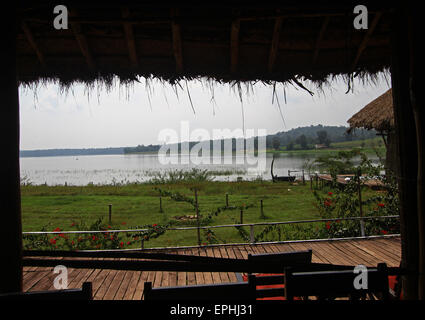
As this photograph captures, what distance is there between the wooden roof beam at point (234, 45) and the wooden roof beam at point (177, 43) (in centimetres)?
39

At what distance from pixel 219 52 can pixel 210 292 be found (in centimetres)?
181

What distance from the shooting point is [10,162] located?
1.55 m

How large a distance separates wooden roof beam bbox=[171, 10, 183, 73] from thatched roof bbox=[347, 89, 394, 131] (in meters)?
6.91

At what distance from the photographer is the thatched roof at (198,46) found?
202cm

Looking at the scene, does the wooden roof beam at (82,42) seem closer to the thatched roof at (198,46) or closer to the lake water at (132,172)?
the thatched roof at (198,46)

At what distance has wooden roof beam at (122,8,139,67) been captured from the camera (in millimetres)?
1995

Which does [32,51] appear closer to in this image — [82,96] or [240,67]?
[82,96]

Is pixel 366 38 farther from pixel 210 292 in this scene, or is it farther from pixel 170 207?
pixel 170 207

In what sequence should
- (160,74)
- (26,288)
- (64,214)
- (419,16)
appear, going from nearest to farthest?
(419,16), (160,74), (26,288), (64,214)

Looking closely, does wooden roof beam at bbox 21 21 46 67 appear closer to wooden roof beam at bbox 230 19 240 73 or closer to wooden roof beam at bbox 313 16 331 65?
wooden roof beam at bbox 230 19 240 73

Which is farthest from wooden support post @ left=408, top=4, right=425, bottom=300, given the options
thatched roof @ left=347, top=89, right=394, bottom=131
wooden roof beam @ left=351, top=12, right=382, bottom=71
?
thatched roof @ left=347, top=89, right=394, bottom=131

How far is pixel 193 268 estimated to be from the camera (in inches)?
52.2

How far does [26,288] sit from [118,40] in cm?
302
